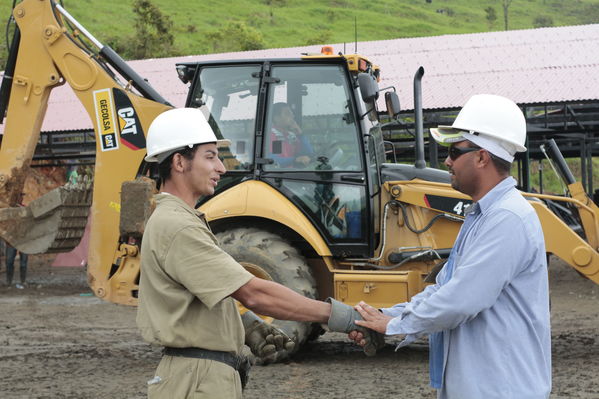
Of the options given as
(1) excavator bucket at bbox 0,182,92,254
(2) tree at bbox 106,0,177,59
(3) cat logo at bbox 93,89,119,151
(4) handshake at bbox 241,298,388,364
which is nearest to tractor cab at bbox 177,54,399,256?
→ (3) cat logo at bbox 93,89,119,151

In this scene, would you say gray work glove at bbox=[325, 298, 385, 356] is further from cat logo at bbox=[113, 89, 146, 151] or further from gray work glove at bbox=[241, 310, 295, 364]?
cat logo at bbox=[113, 89, 146, 151]

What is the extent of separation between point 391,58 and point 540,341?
1508 centimetres

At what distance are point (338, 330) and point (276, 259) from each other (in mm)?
4274

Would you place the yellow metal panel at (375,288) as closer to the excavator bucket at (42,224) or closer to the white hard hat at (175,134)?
the excavator bucket at (42,224)

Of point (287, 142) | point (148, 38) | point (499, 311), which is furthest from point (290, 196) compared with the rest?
point (148, 38)

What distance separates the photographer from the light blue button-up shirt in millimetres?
2984

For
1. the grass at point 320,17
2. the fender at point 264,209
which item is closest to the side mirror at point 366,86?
the fender at point 264,209

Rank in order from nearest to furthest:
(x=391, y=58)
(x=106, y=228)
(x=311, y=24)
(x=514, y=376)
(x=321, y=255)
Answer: (x=514, y=376), (x=321, y=255), (x=106, y=228), (x=391, y=58), (x=311, y=24)

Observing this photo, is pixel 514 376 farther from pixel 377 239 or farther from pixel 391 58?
pixel 391 58

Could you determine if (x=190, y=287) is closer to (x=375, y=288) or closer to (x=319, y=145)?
(x=375, y=288)

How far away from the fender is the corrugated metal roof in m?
7.47

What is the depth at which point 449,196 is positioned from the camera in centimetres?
831

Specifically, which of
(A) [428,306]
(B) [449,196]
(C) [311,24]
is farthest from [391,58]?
(C) [311,24]

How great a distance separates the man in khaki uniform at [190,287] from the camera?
312cm
